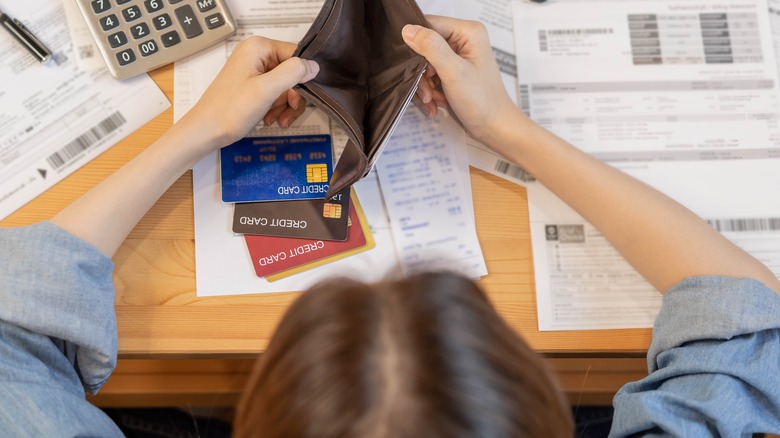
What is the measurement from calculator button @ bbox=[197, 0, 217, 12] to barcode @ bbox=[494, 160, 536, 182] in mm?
356

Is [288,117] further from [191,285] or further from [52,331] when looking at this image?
[52,331]

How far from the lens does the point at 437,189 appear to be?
2.26 feet

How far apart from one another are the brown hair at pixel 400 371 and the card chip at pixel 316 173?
0.72 feet

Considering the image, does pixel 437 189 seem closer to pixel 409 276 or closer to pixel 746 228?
pixel 409 276

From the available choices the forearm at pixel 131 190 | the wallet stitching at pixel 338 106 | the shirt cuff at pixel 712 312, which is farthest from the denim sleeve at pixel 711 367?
the forearm at pixel 131 190

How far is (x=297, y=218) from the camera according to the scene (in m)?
0.67

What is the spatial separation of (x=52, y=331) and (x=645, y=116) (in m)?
0.64

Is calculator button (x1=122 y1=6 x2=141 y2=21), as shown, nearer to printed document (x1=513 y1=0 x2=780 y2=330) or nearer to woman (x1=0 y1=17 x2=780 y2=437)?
woman (x1=0 y1=17 x2=780 y2=437)

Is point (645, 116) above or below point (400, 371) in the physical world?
above

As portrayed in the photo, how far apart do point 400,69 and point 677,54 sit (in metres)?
0.33

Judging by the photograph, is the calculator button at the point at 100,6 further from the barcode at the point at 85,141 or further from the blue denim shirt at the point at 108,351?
the blue denim shirt at the point at 108,351

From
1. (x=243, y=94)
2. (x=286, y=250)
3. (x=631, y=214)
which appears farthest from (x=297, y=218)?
(x=631, y=214)

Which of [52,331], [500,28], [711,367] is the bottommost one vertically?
[711,367]

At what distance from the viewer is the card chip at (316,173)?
2.23ft
